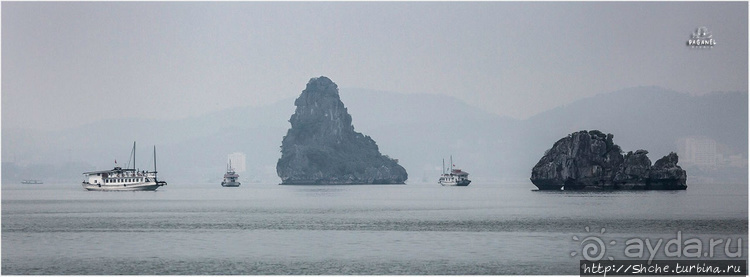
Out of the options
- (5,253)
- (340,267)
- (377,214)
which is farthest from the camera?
(377,214)

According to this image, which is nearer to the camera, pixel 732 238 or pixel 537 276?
pixel 537 276

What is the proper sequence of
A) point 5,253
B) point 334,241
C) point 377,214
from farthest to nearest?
point 377,214 < point 334,241 < point 5,253

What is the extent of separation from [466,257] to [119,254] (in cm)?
2283

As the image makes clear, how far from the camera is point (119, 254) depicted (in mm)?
63031

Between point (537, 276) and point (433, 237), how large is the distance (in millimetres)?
24115

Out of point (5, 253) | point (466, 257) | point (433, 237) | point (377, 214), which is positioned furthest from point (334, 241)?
point (377, 214)

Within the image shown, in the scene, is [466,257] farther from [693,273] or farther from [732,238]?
[732,238]

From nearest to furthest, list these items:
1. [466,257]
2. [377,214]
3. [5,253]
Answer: [466,257]
[5,253]
[377,214]

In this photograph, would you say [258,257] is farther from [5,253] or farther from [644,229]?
[644,229]

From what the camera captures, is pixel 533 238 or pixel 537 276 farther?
pixel 533 238

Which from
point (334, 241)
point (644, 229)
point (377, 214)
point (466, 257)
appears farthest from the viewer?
point (377, 214)

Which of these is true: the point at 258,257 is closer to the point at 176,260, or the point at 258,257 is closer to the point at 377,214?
the point at 176,260

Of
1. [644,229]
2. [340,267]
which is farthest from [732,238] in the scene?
[340,267]

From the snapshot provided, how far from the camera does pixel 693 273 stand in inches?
1984
